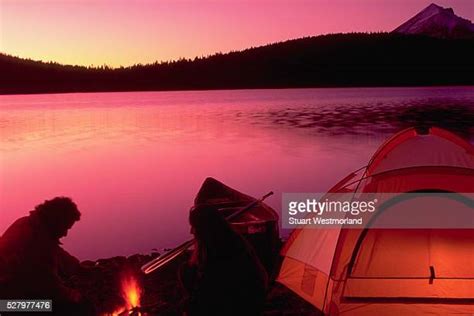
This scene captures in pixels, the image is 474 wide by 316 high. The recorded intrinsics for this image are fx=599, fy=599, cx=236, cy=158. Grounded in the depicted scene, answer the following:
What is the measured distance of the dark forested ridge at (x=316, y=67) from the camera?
162ft

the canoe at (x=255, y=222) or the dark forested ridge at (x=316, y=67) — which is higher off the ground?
the dark forested ridge at (x=316, y=67)

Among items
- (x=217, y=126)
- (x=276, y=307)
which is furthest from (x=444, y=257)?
(x=217, y=126)

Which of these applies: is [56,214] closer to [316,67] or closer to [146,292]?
[146,292]

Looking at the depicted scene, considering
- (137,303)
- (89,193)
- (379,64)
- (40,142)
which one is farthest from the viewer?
(379,64)

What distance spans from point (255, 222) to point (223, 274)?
1618 millimetres

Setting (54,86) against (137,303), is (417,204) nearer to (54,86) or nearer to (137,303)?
(137,303)

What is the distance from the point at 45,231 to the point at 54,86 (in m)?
54.0

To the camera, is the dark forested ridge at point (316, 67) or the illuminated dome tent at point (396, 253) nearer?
the illuminated dome tent at point (396, 253)

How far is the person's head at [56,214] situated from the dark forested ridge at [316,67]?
133 feet

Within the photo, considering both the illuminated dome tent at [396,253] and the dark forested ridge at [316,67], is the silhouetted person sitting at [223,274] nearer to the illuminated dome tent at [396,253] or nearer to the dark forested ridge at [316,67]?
the illuminated dome tent at [396,253]

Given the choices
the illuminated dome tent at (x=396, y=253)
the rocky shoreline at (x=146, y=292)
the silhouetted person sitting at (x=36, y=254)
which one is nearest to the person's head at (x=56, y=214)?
the silhouetted person sitting at (x=36, y=254)

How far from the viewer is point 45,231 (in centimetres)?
362

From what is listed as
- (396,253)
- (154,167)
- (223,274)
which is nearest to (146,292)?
(223,274)

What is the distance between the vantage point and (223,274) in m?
3.71
